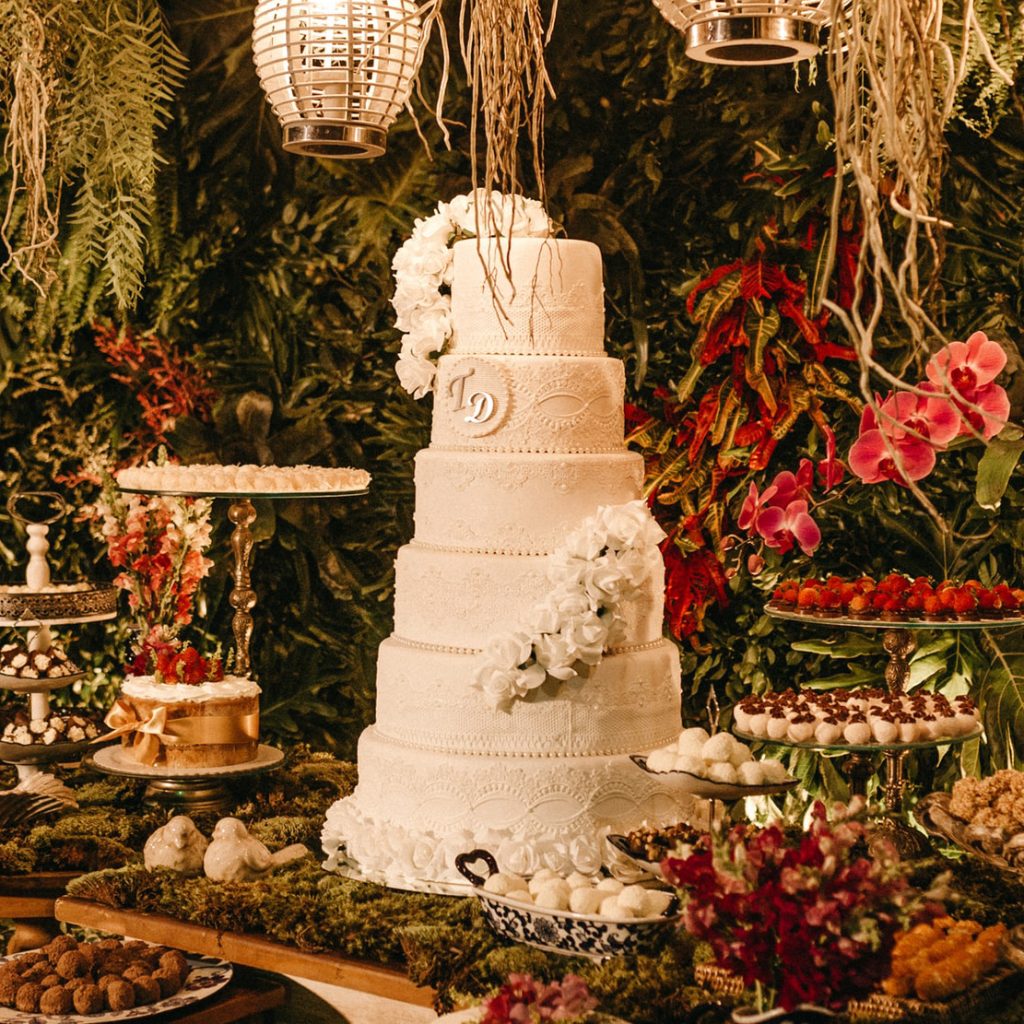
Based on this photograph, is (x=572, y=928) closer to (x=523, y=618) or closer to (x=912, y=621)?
(x=523, y=618)

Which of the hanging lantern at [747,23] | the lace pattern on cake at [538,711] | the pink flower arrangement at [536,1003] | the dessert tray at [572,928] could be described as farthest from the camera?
the lace pattern on cake at [538,711]

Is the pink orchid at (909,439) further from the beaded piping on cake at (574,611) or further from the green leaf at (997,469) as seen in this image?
the beaded piping on cake at (574,611)

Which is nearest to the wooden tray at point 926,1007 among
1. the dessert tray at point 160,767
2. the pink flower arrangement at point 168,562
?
the dessert tray at point 160,767

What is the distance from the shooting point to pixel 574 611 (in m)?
3.25

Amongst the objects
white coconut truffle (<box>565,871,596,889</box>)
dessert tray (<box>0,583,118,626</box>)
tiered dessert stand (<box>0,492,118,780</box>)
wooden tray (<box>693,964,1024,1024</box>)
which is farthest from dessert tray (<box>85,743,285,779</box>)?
wooden tray (<box>693,964,1024,1024</box>)

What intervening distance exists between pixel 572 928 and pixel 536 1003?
43cm

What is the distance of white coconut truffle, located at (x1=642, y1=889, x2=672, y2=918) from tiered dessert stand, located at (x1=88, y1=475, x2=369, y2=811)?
1.54 m

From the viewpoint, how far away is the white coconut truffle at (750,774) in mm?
3082

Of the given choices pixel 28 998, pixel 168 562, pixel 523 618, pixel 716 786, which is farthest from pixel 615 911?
pixel 168 562

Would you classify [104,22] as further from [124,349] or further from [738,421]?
[738,421]

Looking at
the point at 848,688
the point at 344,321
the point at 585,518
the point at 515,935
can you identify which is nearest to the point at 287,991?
the point at 515,935

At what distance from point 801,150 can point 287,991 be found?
306 centimetres

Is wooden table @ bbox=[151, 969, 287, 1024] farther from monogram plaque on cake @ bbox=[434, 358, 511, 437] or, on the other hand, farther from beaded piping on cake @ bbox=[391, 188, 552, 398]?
beaded piping on cake @ bbox=[391, 188, 552, 398]

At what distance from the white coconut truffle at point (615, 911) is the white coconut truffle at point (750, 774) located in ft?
1.38
